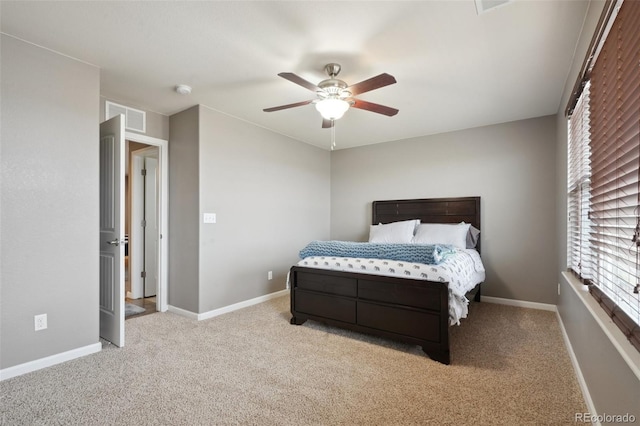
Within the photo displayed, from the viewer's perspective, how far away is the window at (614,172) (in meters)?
1.17

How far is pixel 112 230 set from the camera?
8.88 ft

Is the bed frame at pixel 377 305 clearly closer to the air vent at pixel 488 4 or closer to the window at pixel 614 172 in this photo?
the window at pixel 614 172

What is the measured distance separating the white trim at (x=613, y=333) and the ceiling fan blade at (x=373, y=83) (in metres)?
1.72

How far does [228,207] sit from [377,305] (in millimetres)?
2105

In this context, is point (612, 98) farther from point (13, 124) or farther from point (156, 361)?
point (13, 124)

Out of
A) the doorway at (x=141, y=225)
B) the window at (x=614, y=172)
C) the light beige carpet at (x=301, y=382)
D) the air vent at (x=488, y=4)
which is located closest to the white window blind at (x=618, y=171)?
the window at (x=614, y=172)

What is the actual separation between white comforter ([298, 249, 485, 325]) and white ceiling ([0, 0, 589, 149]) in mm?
1650

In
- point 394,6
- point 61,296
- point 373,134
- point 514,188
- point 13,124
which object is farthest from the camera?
point 373,134

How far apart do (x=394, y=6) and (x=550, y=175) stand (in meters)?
3.06

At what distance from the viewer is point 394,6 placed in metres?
1.82

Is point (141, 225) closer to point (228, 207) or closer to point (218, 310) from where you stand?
point (228, 207)

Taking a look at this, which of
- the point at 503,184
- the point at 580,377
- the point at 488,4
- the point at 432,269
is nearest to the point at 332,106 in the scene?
the point at 488,4

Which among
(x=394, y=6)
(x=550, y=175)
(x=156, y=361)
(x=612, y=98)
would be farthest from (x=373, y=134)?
(x=156, y=361)

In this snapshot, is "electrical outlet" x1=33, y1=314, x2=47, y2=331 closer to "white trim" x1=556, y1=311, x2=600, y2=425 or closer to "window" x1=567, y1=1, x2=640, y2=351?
"window" x1=567, y1=1, x2=640, y2=351
